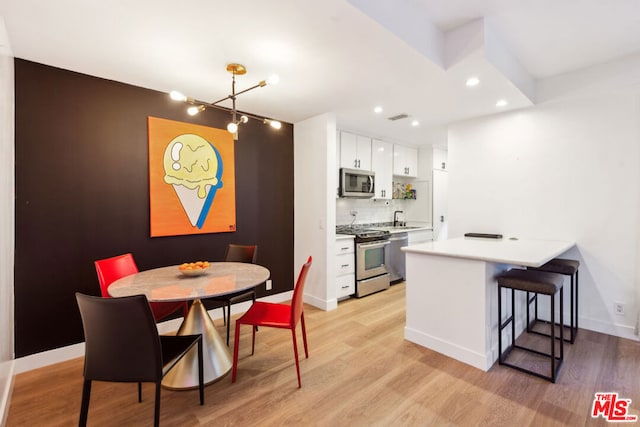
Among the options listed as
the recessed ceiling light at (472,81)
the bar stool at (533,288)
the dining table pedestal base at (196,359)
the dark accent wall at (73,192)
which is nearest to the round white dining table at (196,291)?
the dining table pedestal base at (196,359)

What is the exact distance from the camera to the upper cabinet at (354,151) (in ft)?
14.1

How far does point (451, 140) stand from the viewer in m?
4.00

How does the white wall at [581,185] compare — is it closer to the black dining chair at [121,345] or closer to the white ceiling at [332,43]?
the white ceiling at [332,43]

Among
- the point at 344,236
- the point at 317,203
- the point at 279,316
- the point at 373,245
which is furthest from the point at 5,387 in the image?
the point at 373,245

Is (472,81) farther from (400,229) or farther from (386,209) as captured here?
(386,209)

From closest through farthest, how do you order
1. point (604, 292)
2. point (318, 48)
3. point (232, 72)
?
point (318, 48) → point (232, 72) → point (604, 292)

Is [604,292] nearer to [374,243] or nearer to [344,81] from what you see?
[374,243]

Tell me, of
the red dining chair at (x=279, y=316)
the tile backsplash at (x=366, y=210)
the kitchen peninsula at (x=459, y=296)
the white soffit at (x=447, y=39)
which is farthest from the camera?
the tile backsplash at (x=366, y=210)

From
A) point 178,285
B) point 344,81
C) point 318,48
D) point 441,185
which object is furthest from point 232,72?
point 441,185

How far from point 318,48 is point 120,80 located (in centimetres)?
187

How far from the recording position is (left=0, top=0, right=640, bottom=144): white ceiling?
5.75ft

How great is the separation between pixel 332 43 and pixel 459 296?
2.16 meters

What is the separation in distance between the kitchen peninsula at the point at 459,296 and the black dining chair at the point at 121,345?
6.66 feet

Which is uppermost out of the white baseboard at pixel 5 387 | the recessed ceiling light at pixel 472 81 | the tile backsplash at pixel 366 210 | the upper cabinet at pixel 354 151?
the recessed ceiling light at pixel 472 81
